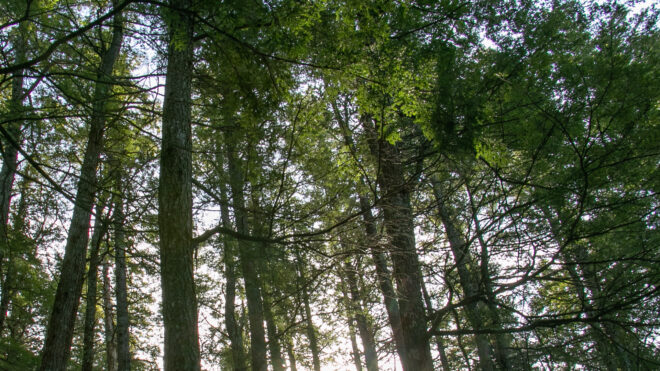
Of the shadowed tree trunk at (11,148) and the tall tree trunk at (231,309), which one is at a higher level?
the shadowed tree trunk at (11,148)

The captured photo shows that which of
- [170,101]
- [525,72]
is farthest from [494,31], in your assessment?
[170,101]

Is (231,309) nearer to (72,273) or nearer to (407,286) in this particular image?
(72,273)

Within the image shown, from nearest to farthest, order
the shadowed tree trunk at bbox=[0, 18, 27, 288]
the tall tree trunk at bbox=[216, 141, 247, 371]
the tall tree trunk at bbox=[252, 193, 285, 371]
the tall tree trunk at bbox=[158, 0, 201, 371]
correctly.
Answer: the tall tree trunk at bbox=[158, 0, 201, 371] < the shadowed tree trunk at bbox=[0, 18, 27, 288] < the tall tree trunk at bbox=[252, 193, 285, 371] < the tall tree trunk at bbox=[216, 141, 247, 371]

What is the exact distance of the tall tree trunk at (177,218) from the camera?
10.9 ft

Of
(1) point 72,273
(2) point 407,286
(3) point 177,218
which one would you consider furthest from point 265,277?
Answer: (3) point 177,218

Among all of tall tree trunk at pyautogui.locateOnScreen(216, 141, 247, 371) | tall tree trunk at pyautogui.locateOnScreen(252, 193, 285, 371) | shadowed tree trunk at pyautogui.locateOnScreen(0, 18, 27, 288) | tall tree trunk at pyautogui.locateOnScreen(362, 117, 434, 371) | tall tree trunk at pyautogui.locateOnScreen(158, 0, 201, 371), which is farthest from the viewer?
tall tree trunk at pyautogui.locateOnScreen(216, 141, 247, 371)

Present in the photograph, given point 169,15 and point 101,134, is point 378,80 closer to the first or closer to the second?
point 169,15

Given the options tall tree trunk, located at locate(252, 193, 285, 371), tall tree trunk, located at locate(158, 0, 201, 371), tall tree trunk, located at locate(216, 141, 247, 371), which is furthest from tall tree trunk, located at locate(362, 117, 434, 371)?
tall tree trunk, located at locate(216, 141, 247, 371)

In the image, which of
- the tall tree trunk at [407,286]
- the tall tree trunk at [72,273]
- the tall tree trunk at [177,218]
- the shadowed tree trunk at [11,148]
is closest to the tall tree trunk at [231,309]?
the tall tree trunk at [72,273]

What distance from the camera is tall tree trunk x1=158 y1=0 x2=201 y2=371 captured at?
3334mm

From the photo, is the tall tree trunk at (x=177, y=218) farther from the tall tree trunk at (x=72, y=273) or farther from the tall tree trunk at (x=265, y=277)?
the tall tree trunk at (x=72, y=273)

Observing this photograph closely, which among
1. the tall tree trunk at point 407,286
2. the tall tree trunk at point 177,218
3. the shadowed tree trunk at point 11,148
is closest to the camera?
the tall tree trunk at point 177,218

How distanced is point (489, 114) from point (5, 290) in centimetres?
910

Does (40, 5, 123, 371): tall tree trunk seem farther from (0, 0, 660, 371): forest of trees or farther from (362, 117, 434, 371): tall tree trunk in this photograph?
(362, 117, 434, 371): tall tree trunk
